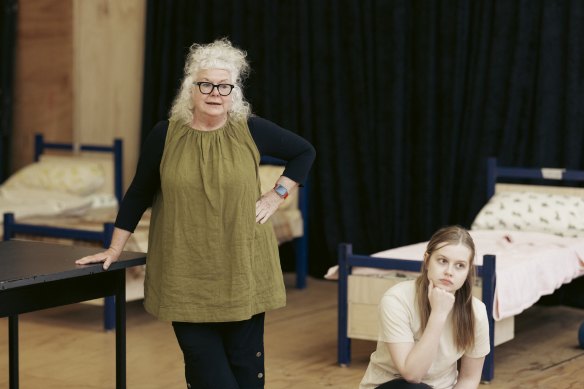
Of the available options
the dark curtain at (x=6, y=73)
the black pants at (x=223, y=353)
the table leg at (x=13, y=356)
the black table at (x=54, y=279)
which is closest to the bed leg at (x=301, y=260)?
the dark curtain at (x=6, y=73)

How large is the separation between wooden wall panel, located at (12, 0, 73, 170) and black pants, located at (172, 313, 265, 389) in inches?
171

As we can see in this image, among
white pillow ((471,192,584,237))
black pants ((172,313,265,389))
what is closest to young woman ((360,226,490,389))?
black pants ((172,313,265,389))

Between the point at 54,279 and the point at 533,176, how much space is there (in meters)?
3.01

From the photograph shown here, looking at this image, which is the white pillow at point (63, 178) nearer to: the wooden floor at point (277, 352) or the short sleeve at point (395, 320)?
the wooden floor at point (277, 352)

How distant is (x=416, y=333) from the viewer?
2.57 meters

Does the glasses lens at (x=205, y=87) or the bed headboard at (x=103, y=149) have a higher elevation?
the glasses lens at (x=205, y=87)

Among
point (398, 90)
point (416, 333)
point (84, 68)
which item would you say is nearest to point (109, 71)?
point (84, 68)

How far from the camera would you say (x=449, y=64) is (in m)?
5.63

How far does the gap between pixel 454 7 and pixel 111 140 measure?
2.48 meters

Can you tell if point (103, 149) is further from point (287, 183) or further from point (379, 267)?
point (287, 183)

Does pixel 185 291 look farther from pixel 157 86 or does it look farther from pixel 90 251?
pixel 157 86

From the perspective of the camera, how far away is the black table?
269 centimetres

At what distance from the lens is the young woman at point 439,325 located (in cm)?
249

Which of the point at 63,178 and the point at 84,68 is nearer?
the point at 63,178
